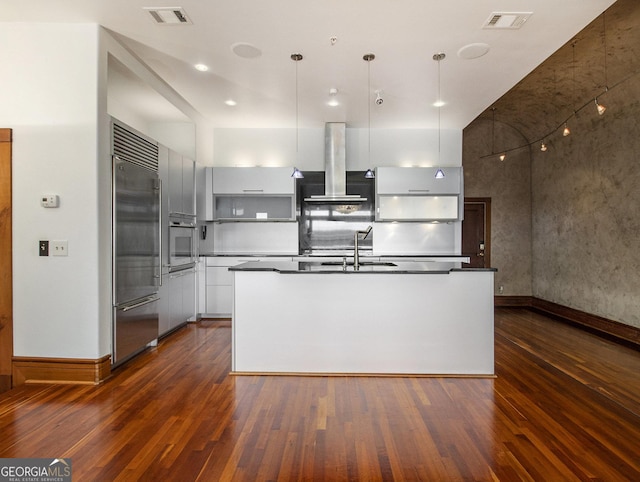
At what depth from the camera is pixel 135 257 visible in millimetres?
3809

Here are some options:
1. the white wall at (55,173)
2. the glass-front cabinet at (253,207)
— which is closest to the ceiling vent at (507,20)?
the white wall at (55,173)

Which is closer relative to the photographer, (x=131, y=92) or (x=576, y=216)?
(x=131, y=92)

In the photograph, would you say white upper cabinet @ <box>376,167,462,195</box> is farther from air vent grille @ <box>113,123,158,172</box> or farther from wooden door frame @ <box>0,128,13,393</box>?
wooden door frame @ <box>0,128,13,393</box>

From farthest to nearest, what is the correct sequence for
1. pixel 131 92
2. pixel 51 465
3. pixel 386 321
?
pixel 131 92 → pixel 386 321 → pixel 51 465

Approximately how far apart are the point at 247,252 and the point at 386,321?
3433 millimetres

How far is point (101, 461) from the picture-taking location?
81.3 inches

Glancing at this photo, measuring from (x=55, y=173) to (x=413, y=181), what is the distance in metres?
4.55

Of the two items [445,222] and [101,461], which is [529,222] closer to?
[445,222]

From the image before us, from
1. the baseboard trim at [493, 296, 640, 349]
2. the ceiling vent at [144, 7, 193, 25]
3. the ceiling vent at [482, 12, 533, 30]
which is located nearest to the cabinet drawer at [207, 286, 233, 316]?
the ceiling vent at [144, 7, 193, 25]

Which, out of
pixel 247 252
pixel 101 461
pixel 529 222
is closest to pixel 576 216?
pixel 529 222

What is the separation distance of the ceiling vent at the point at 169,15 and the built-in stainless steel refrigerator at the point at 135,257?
1.20m

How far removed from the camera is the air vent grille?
11.5ft

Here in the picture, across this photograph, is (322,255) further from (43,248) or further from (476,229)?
(43,248)

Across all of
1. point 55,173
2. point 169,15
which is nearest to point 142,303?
point 55,173
